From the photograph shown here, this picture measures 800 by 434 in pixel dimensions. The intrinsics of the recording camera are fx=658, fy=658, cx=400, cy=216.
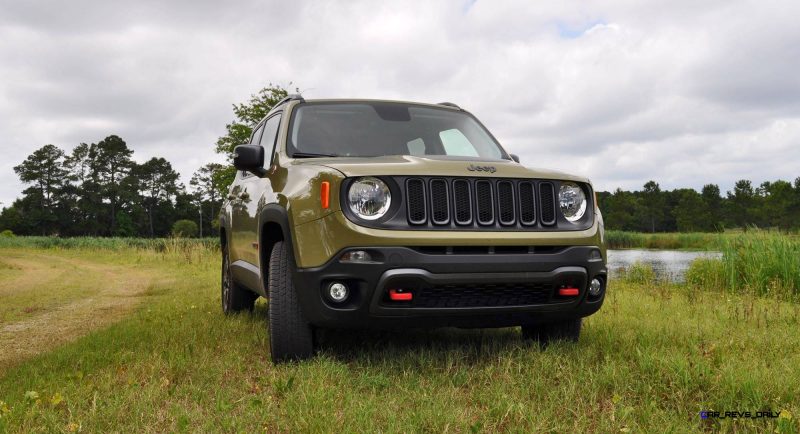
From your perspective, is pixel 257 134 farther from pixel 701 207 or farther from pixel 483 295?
pixel 701 207

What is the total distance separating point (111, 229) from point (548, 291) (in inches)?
3692

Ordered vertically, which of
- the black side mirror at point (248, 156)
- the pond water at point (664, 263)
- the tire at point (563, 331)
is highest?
the black side mirror at point (248, 156)

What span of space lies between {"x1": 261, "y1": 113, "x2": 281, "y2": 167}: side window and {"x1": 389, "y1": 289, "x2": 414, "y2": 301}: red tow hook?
6.07 ft

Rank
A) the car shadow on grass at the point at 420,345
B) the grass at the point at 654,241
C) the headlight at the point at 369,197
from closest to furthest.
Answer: the headlight at the point at 369,197 → the car shadow on grass at the point at 420,345 → the grass at the point at 654,241

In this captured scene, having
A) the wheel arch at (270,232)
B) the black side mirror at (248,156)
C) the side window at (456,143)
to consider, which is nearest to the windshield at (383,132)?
the side window at (456,143)

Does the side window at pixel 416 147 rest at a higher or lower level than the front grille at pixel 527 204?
higher

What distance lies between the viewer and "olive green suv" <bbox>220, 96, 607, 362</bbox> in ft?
12.3

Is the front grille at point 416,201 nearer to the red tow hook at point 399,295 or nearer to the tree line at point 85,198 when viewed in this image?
the red tow hook at point 399,295

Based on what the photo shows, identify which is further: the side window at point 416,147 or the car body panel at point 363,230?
the side window at point 416,147

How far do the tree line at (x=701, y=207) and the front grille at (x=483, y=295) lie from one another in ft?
226

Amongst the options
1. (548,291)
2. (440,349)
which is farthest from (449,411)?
(440,349)

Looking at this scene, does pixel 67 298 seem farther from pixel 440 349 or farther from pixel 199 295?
pixel 440 349

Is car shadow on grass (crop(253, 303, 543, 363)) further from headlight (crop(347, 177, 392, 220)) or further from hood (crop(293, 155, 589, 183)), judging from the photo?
hood (crop(293, 155, 589, 183))

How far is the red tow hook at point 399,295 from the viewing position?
3.77 m
